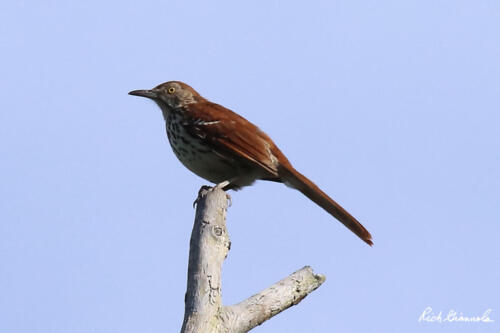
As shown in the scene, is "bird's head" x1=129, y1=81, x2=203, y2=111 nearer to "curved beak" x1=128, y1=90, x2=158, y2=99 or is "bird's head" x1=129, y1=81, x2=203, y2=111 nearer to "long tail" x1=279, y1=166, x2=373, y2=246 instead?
"curved beak" x1=128, y1=90, x2=158, y2=99

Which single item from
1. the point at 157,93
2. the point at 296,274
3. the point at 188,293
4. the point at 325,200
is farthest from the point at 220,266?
the point at 157,93

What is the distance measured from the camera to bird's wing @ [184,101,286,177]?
6594mm

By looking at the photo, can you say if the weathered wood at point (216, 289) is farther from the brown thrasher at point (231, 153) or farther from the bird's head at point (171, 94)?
the bird's head at point (171, 94)

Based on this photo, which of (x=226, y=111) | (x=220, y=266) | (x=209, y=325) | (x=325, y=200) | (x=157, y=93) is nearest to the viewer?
(x=209, y=325)

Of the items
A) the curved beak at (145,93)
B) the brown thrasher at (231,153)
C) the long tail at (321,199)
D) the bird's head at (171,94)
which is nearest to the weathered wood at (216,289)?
the long tail at (321,199)

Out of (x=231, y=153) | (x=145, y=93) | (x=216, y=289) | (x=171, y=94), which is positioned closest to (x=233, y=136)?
(x=231, y=153)

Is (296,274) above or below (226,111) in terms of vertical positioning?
below

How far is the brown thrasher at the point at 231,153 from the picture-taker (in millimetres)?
6578

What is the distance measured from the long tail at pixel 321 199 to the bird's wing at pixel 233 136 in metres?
0.13

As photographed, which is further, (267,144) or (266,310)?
(267,144)

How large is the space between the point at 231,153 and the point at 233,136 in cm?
18

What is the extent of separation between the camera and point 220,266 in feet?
13.2

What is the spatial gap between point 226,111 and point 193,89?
908 mm

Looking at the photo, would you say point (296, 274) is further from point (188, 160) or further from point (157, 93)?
point (157, 93)
